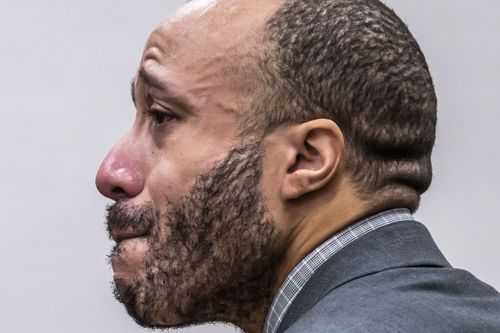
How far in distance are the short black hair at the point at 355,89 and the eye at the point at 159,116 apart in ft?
0.34

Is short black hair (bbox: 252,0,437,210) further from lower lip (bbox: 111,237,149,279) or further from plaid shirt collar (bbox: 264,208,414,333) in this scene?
lower lip (bbox: 111,237,149,279)

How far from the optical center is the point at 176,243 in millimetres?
1035

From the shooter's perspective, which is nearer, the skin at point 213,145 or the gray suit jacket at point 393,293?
the gray suit jacket at point 393,293

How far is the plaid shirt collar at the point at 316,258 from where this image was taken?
99 centimetres

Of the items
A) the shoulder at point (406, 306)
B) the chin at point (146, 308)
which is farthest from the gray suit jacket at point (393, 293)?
the chin at point (146, 308)

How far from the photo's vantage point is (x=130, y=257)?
41.3 inches

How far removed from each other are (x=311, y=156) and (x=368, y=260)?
0.41 feet

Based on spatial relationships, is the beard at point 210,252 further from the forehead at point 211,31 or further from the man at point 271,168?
the forehead at point 211,31

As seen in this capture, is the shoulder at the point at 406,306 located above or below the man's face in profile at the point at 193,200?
below

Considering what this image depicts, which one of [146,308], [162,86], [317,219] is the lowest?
[146,308]

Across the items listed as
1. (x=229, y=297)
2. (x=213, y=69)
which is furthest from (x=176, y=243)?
(x=213, y=69)

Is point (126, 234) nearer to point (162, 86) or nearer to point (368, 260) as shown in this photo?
point (162, 86)

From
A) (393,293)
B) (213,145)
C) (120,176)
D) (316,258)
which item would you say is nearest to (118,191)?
(120,176)

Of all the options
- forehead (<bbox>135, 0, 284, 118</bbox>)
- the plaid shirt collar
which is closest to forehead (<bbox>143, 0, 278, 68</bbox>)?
forehead (<bbox>135, 0, 284, 118</bbox>)
